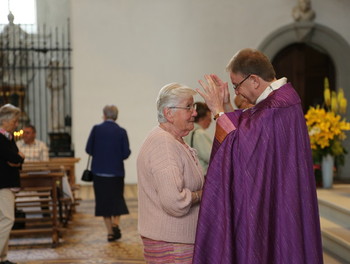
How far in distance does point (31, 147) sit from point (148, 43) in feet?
15.6

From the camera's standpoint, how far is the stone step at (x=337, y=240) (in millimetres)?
5604

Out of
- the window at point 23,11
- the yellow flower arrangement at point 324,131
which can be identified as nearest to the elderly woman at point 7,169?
the yellow flower arrangement at point 324,131

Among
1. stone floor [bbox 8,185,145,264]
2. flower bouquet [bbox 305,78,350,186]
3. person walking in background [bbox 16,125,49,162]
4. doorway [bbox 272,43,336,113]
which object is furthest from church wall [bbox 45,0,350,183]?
flower bouquet [bbox 305,78,350,186]

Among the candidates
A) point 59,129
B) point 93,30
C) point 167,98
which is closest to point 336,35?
point 93,30

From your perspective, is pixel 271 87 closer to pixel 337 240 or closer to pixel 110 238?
pixel 337 240

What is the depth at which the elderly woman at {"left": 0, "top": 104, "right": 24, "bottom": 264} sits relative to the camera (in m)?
6.21

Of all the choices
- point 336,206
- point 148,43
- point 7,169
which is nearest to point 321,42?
point 148,43

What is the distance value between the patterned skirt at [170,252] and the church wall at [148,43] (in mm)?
10308

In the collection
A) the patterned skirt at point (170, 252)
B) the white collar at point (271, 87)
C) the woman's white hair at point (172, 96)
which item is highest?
the white collar at point (271, 87)

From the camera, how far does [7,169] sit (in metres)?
6.25

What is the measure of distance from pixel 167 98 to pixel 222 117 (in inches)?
17.5

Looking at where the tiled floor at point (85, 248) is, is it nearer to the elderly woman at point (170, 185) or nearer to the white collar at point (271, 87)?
the elderly woman at point (170, 185)

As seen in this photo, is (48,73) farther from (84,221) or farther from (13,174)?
(13,174)

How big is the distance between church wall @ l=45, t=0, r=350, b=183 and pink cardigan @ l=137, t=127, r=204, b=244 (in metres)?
10.2
